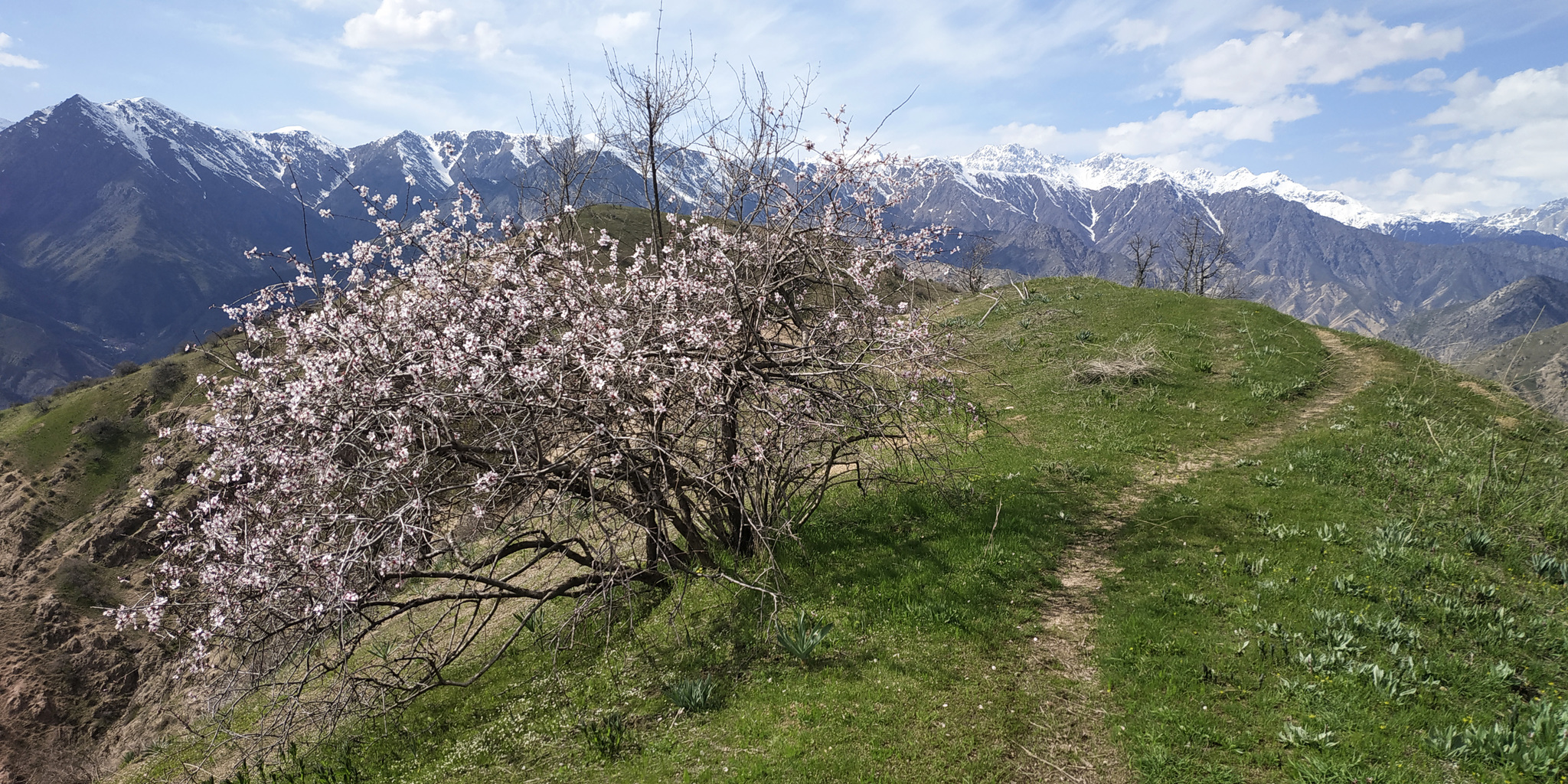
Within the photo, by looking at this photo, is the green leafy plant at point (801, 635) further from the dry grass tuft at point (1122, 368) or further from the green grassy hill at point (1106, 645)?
the dry grass tuft at point (1122, 368)

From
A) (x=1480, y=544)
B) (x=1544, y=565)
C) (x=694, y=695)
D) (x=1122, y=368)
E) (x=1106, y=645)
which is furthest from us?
(x=1122, y=368)

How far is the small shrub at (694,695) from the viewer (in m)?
7.73

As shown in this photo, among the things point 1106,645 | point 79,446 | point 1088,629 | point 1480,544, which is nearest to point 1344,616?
point 1106,645

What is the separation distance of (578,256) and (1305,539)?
44.0ft

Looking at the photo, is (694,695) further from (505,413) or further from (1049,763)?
(505,413)

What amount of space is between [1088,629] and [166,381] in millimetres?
104085

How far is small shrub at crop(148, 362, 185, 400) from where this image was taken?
7500 cm

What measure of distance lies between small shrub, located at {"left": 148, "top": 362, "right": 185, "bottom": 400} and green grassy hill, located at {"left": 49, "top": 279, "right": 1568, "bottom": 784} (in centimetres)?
8408

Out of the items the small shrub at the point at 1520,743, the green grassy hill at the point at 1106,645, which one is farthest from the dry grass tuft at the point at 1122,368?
the small shrub at the point at 1520,743

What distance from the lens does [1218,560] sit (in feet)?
31.7

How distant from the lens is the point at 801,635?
26.8ft

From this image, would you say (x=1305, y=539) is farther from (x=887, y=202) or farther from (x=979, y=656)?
(x=887, y=202)

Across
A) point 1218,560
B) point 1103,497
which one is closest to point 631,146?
point 1103,497

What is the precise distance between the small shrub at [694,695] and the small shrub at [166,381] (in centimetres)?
9743
